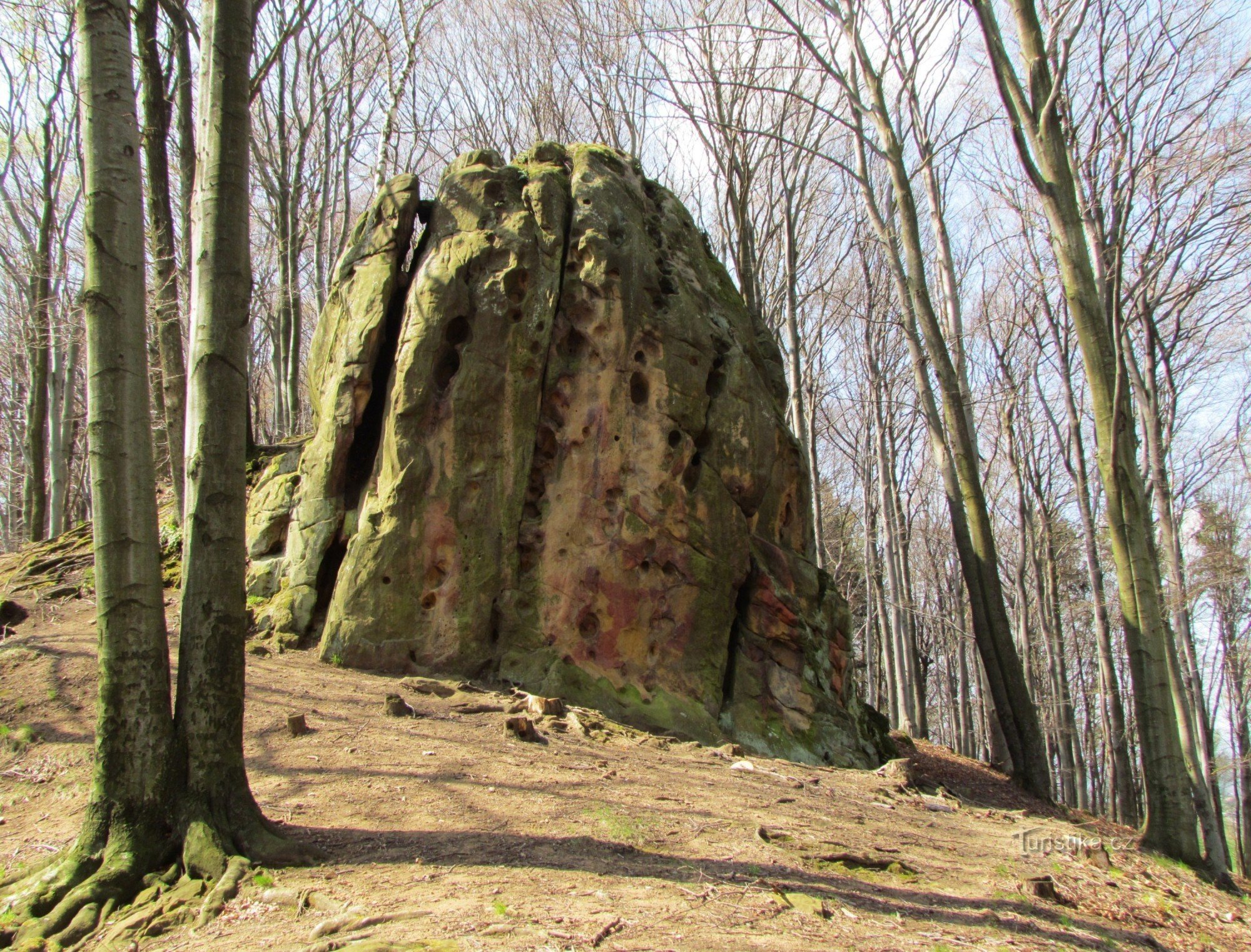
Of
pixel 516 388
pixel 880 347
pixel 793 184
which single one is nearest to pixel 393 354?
pixel 516 388

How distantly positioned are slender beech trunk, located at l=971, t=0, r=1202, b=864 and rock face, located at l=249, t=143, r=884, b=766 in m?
3.24

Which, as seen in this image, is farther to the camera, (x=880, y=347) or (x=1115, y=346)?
(x=880, y=347)

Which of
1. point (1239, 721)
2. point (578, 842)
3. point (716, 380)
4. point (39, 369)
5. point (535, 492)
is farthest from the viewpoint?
point (1239, 721)

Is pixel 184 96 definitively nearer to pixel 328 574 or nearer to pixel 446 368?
pixel 446 368

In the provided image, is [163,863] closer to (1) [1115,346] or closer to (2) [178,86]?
(1) [1115,346]

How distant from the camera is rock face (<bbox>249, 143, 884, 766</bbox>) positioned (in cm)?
782

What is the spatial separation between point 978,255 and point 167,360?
1539 cm

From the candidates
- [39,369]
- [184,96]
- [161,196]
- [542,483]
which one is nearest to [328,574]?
[542,483]

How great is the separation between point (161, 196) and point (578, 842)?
874 centimetres

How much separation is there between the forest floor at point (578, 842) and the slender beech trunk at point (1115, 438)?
0.54 meters

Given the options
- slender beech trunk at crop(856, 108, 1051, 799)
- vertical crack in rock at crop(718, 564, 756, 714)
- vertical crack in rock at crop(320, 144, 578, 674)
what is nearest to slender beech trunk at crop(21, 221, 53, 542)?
vertical crack in rock at crop(320, 144, 578, 674)

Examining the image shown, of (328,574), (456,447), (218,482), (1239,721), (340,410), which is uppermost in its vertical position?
(340,410)

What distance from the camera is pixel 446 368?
8305 millimetres

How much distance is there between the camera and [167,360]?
30.0ft
